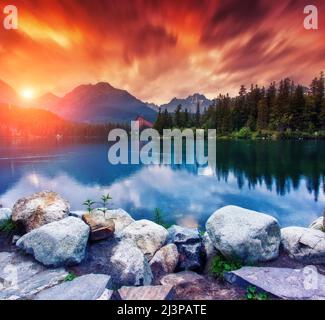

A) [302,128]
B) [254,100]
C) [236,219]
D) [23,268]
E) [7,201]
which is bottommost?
[7,201]

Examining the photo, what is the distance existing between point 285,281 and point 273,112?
74.0 meters

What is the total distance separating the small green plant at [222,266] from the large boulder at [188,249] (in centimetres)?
51

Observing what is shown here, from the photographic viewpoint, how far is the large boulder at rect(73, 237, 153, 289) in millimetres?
4934

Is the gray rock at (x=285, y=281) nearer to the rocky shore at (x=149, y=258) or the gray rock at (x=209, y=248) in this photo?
the rocky shore at (x=149, y=258)

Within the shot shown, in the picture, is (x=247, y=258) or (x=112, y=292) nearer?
(x=112, y=292)

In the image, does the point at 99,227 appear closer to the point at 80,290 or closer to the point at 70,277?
the point at 70,277

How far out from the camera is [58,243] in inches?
211

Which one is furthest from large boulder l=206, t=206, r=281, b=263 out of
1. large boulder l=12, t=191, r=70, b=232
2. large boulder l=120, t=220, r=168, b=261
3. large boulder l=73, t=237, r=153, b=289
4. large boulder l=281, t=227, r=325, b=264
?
large boulder l=12, t=191, r=70, b=232

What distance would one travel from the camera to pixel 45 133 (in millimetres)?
152125
